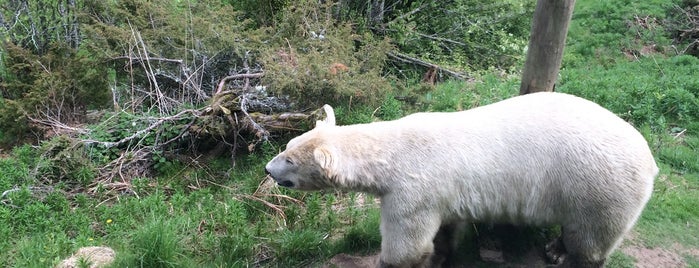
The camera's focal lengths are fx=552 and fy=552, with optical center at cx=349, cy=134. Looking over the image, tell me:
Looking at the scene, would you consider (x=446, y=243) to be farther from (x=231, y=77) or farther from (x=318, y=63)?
(x=231, y=77)

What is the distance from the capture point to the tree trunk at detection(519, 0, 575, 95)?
16.8ft

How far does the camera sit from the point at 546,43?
17.5 ft

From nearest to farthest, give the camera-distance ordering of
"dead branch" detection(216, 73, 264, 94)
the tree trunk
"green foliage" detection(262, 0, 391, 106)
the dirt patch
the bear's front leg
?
the bear's front leg < the dirt patch < the tree trunk < "green foliage" detection(262, 0, 391, 106) < "dead branch" detection(216, 73, 264, 94)

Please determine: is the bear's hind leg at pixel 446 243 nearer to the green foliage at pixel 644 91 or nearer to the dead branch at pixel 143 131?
the dead branch at pixel 143 131

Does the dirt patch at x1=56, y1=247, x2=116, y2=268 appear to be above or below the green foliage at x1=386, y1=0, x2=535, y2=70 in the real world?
below

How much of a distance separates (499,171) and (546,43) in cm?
198

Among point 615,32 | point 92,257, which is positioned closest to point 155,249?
point 92,257

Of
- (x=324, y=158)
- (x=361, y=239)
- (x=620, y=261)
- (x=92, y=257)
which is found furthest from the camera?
(x=361, y=239)

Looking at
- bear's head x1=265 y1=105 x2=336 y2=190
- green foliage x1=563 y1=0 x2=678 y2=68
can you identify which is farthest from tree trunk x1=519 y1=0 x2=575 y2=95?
green foliage x1=563 y1=0 x2=678 y2=68

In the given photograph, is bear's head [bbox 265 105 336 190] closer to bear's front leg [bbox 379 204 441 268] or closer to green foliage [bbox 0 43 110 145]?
bear's front leg [bbox 379 204 441 268]

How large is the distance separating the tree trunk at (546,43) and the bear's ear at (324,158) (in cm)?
265

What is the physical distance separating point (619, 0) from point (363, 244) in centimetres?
1096

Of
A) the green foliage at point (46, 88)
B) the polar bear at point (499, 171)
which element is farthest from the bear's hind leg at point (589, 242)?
the green foliage at point (46, 88)

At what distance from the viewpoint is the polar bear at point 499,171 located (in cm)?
379
